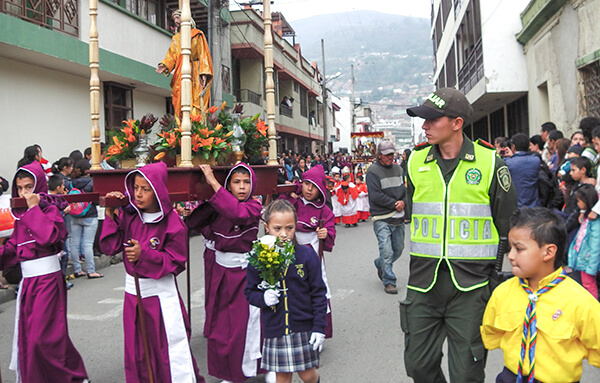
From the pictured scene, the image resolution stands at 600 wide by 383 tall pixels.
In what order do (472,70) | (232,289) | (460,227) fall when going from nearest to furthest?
(460,227) < (232,289) < (472,70)

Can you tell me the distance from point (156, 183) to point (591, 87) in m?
9.68

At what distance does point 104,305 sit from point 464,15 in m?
17.0

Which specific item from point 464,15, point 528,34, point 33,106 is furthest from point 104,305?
point 464,15

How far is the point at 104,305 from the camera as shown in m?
7.38

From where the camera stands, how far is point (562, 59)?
12102 mm

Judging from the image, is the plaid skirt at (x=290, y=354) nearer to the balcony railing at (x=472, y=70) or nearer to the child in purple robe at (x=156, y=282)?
the child in purple robe at (x=156, y=282)

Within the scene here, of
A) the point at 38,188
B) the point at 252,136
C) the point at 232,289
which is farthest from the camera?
the point at 252,136

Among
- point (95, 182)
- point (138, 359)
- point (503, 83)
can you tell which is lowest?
point (138, 359)

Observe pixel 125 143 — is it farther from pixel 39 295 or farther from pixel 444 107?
pixel 444 107

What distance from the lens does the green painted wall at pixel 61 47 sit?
31.7 ft

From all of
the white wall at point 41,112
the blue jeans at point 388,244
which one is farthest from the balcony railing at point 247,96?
the blue jeans at point 388,244

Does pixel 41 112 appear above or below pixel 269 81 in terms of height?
above

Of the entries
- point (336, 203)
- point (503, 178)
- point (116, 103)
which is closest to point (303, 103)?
point (336, 203)

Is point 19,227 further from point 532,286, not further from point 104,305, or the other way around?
point 532,286
